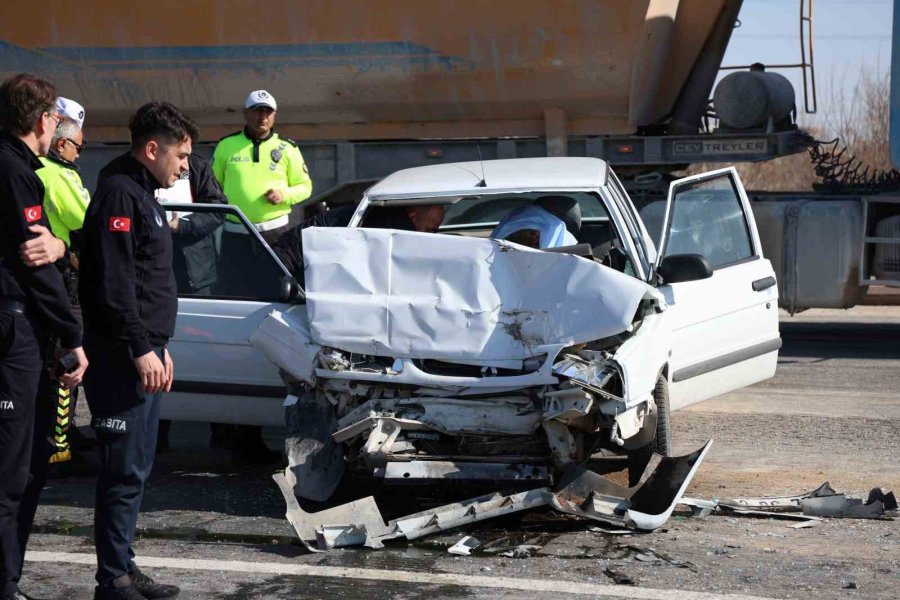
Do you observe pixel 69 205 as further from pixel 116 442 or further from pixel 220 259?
pixel 116 442

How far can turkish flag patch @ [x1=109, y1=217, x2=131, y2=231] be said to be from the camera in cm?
427

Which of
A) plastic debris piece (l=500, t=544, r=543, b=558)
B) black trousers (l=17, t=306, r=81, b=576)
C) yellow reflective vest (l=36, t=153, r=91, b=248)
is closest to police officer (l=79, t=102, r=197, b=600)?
black trousers (l=17, t=306, r=81, b=576)

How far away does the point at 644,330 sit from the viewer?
561cm

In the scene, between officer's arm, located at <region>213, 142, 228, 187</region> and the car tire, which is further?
officer's arm, located at <region>213, 142, 228, 187</region>

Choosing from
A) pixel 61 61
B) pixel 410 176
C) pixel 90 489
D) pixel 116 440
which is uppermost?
pixel 61 61

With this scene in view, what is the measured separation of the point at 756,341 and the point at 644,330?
6.18 ft

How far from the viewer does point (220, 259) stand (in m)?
6.60

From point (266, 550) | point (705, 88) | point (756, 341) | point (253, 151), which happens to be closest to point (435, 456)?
point (266, 550)

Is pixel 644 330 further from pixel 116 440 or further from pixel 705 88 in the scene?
pixel 705 88

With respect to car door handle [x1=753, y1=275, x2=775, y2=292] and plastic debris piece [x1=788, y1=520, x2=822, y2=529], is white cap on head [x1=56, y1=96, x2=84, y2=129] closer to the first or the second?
car door handle [x1=753, y1=275, x2=775, y2=292]

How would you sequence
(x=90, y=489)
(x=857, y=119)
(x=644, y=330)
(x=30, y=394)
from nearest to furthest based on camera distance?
(x=30, y=394) < (x=644, y=330) < (x=90, y=489) < (x=857, y=119)

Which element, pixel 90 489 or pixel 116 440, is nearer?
pixel 116 440

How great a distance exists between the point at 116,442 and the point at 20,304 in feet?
1.90

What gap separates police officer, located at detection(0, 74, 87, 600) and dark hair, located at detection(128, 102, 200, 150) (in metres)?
0.32
